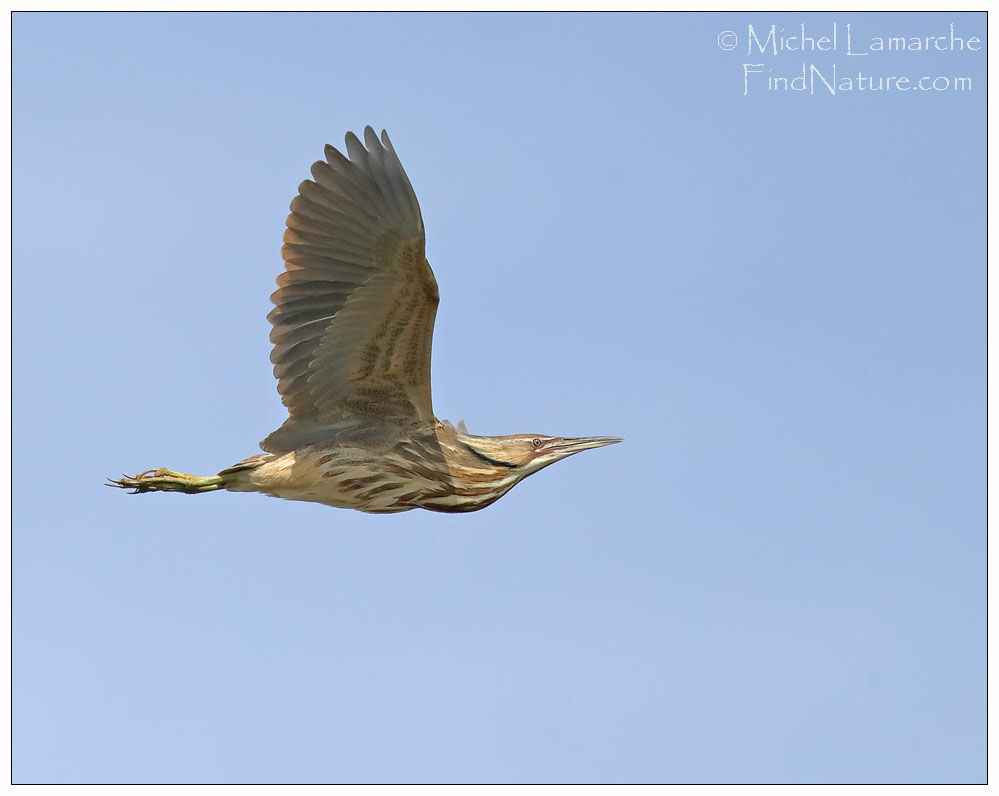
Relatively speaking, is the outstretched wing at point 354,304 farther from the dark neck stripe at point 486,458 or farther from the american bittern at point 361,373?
the dark neck stripe at point 486,458

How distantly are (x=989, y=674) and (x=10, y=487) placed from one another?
5.86m

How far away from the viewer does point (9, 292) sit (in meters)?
12.7

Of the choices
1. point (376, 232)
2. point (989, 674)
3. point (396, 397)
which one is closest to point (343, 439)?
point (396, 397)

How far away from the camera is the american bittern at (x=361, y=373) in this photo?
36.3 feet

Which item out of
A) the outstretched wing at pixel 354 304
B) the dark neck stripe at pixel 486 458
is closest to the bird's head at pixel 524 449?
the dark neck stripe at pixel 486 458

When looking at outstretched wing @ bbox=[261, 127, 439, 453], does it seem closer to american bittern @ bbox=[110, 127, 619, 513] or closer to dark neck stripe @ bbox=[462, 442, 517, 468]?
american bittern @ bbox=[110, 127, 619, 513]

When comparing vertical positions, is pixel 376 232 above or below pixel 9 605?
above

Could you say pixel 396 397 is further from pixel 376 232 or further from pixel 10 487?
pixel 10 487

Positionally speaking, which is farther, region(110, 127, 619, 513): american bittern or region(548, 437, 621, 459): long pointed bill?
region(548, 437, 621, 459): long pointed bill

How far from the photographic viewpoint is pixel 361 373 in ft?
37.5

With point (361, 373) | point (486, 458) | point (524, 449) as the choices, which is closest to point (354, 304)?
point (361, 373)

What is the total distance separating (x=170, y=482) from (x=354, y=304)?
1.42 metres

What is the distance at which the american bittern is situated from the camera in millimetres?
11062

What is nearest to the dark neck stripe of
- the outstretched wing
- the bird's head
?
the bird's head
